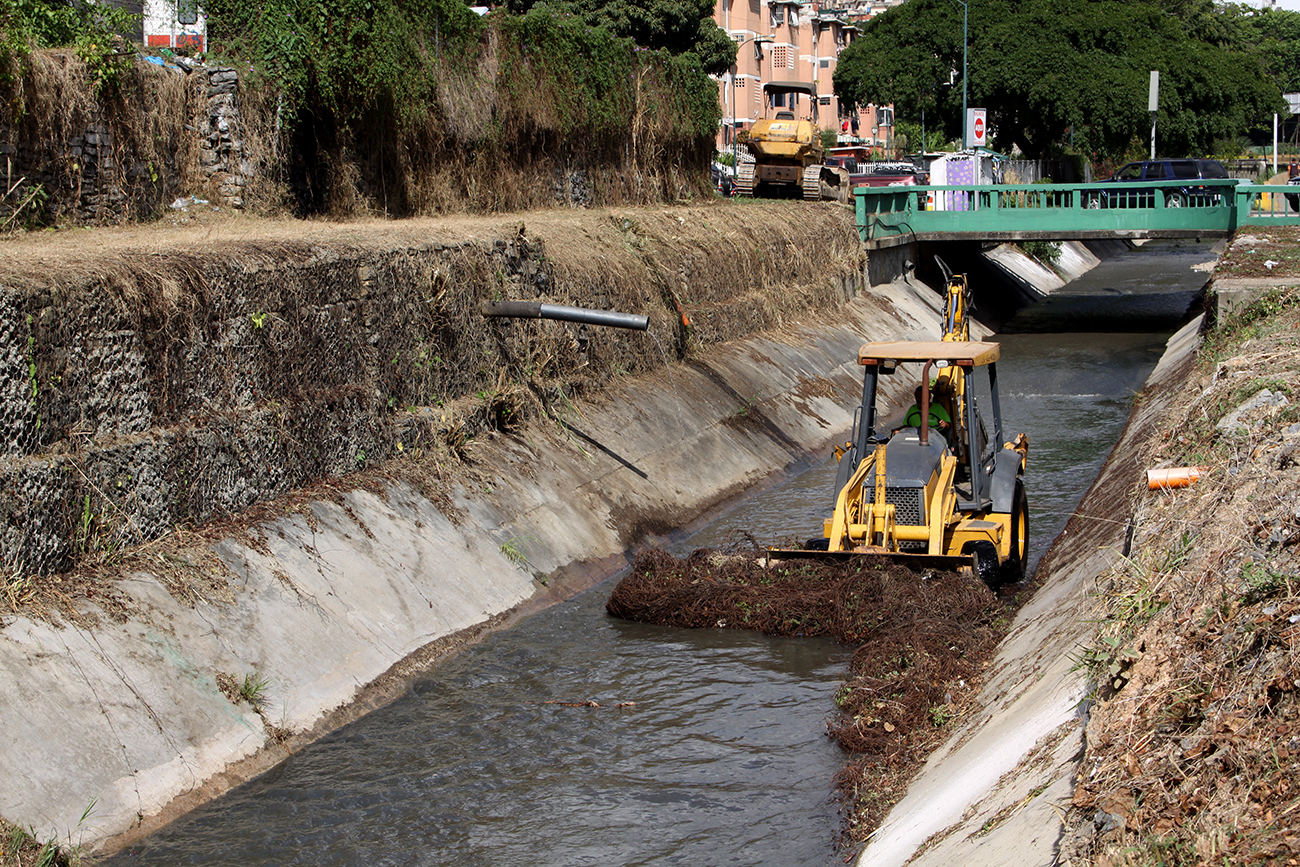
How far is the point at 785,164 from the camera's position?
3578cm

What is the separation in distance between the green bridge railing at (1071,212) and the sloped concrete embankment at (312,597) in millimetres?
16358

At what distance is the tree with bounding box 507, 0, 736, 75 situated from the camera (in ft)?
170

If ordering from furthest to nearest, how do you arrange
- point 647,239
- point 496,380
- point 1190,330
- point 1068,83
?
point 1068,83
point 1190,330
point 647,239
point 496,380

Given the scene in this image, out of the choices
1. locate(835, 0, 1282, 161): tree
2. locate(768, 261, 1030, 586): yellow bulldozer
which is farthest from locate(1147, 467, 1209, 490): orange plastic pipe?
locate(835, 0, 1282, 161): tree

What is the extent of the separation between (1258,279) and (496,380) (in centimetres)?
1077

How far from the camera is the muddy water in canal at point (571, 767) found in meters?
7.68

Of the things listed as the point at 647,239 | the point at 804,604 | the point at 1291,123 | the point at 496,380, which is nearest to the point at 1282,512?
the point at 804,604

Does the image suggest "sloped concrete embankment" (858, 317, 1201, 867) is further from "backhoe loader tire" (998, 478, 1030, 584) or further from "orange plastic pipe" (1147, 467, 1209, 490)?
"backhoe loader tire" (998, 478, 1030, 584)

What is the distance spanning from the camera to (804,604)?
1114 cm

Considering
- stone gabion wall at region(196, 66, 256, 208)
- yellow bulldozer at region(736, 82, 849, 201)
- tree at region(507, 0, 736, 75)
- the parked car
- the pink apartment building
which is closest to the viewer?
stone gabion wall at region(196, 66, 256, 208)

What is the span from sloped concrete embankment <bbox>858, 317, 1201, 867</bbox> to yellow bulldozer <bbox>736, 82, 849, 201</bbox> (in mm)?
25315

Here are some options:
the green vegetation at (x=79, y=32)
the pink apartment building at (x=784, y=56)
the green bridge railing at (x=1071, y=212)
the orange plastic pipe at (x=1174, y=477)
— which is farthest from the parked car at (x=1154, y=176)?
the pink apartment building at (x=784, y=56)

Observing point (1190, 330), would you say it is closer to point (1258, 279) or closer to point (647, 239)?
point (1258, 279)

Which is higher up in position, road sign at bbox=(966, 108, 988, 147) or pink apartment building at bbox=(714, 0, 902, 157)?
pink apartment building at bbox=(714, 0, 902, 157)
